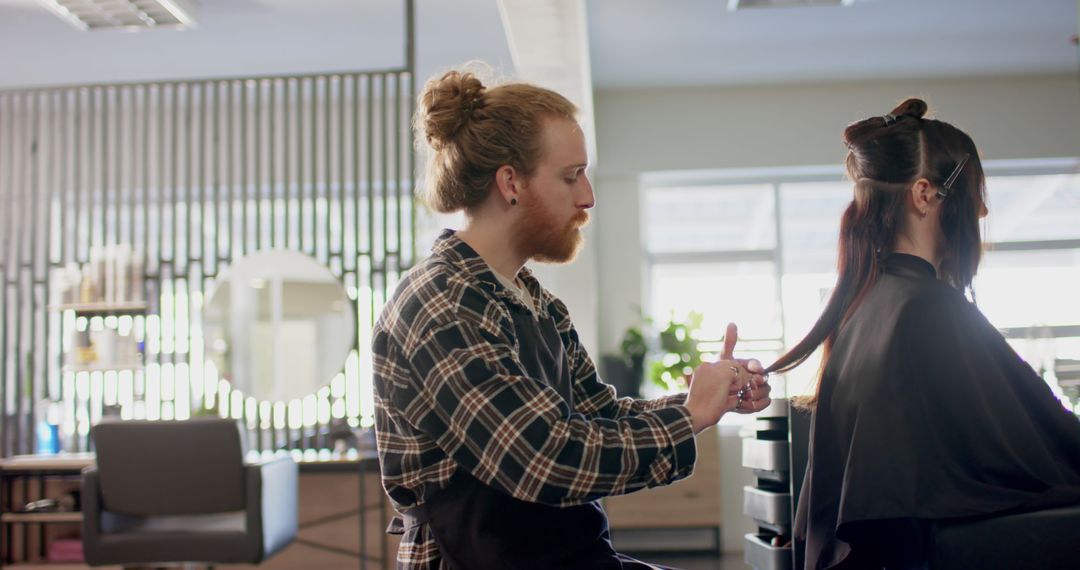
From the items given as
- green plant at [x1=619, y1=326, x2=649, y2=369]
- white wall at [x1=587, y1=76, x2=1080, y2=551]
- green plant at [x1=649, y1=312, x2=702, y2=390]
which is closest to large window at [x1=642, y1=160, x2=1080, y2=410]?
white wall at [x1=587, y1=76, x2=1080, y2=551]

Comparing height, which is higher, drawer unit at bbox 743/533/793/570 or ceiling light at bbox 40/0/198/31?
ceiling light at bbox 40/0/198/31

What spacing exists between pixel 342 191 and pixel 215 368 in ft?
3.48

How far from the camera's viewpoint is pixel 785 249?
6738mm

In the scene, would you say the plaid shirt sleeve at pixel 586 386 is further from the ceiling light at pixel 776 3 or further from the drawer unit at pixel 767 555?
the ceiling light at pixel 776 3

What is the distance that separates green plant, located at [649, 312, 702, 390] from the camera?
237 inches

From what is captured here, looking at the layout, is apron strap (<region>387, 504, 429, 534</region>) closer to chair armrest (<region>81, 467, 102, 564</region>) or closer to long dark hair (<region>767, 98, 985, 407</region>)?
long dark hair (<region>767, 98, 985, 407</region>)

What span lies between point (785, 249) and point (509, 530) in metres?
5.67

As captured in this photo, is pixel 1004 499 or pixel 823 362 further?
pixel 823 362

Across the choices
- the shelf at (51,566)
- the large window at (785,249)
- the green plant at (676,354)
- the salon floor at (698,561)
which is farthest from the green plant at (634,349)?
the shelf at (51,566)

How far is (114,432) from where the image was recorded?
11.3ft

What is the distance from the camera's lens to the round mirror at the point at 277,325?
4945mm

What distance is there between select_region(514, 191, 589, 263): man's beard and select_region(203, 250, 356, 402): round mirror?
3.50 m

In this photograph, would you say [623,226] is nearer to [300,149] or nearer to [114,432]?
[300,149]

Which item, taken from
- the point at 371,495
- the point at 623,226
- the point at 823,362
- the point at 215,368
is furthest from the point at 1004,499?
the point at 623,226
